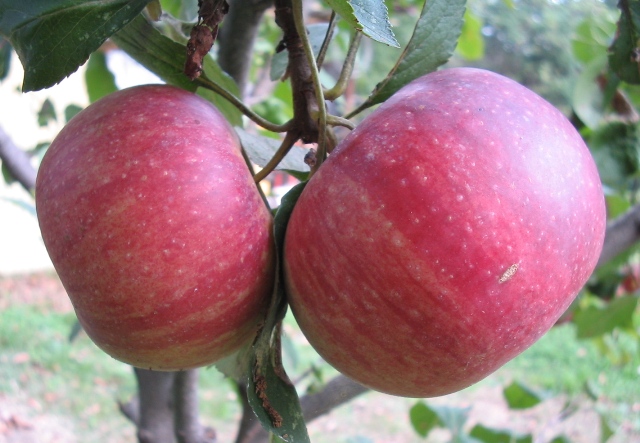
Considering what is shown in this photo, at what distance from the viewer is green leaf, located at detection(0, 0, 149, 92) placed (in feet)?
1.83

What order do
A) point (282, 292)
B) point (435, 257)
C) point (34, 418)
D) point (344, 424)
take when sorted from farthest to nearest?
point (344, 424)
point (34, 418)
point (282, 292)
point (435, 257)

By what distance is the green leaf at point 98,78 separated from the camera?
1104 millimetres

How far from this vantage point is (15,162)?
1115mm

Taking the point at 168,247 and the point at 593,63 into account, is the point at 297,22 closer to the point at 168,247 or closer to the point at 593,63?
the point at 168,247

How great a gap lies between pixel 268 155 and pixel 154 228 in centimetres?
22

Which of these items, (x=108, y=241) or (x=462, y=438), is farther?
(x=462, y=438)

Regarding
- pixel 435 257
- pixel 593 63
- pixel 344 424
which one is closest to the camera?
pixel 435 257

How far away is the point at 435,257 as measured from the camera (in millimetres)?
488

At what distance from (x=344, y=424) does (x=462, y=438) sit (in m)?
2.00

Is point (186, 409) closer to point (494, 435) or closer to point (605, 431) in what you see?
point (494, 435)

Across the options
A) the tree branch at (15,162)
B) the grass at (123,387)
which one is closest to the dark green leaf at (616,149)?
the tree branch at (15,162)

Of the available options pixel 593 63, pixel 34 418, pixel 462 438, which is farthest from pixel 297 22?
pixel 34 418

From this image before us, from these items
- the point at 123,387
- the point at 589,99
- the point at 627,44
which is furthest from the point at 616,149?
the point at 123,387

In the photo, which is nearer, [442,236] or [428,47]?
[442,236]
